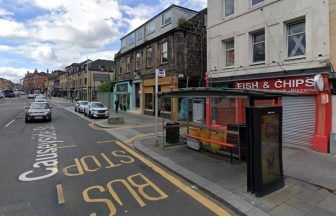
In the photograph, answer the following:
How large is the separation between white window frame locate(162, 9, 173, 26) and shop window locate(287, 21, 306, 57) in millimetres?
12447

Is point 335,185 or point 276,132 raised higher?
point 276,132

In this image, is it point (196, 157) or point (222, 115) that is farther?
point (222, 115)

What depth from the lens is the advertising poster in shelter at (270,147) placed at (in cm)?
523

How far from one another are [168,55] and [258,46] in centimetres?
1021

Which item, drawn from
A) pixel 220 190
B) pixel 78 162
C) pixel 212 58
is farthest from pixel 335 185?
pixel 212 58

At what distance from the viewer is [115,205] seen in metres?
4.93

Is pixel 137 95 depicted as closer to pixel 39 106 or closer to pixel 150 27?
pixel 150 27

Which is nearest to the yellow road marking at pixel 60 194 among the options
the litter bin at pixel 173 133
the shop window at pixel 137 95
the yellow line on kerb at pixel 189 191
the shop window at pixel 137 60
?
the yellow line on kerb at pixel 189 191

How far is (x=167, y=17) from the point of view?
72.9ft

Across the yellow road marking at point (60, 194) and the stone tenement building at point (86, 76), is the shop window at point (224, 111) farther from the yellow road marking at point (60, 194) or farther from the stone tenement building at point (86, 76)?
the stone tenement building at point (86, 76)

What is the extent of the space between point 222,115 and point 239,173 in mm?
8036

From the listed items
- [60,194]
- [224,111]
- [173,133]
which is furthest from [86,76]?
[60,194]

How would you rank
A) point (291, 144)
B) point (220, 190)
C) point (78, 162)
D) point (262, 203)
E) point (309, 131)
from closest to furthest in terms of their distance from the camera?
point (262, 203)
point (220, 190)
point (78, 162)
point (309, 131)
point (291, 144)

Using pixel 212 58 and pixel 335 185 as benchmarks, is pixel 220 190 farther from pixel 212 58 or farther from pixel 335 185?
pixel 212 58
